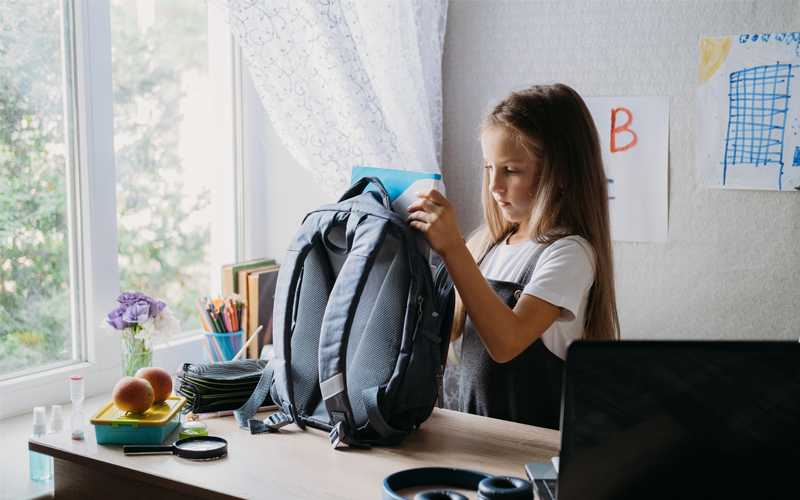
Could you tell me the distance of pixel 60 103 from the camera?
122 centimetres

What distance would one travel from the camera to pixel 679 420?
612 mm

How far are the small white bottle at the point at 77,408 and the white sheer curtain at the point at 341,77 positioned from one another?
2.18 feet

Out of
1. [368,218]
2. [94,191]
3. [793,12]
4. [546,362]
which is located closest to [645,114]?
[793,12]

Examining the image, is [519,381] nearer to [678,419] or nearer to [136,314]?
[678,419]

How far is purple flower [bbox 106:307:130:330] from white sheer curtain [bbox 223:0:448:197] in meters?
0.51

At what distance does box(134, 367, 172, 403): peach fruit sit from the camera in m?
0.93

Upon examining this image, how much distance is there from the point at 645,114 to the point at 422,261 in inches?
39.0

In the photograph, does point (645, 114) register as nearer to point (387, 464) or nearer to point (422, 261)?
point (422, 261)

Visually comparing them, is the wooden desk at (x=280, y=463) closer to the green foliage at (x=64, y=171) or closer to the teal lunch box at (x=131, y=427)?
the teal lunch box at (x=131, y=427)

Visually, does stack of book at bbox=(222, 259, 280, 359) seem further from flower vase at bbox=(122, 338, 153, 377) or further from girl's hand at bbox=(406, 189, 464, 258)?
girl's hand at bbox=(406, 189, 464, 258)

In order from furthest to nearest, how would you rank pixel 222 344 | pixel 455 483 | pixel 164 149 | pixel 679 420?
pixel 164 149 → pixel 222 344 → pixel 455 483 → pixel 679 420

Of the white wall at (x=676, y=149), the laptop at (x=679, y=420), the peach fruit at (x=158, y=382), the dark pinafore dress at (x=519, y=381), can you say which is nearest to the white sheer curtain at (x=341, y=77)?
the white wall at (x=676, y=149)

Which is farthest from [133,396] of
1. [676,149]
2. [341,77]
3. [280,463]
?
[676,149]

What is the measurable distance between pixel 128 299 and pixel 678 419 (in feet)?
3.13
